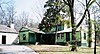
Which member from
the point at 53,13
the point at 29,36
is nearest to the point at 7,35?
the point at 29,36

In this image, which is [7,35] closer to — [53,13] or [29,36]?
[29,36]

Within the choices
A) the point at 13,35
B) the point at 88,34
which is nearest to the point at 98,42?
the point at 88,34

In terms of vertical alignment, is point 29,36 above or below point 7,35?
below

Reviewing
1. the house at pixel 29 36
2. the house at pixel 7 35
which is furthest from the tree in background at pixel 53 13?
the house at pixel 7 35

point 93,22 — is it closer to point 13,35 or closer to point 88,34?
point 88,34

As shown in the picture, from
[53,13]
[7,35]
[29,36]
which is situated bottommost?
[29,36]

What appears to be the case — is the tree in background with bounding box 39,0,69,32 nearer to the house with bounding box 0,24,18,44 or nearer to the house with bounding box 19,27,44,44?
the house with bounding box 19,27,44,44

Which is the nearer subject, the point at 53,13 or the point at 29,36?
the point at 53,13

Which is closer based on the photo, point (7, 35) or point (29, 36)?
point (29, 36)

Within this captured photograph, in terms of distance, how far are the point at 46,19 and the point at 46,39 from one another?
→ 28.6 feet

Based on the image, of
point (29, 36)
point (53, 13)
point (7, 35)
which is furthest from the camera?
point (7, 35)

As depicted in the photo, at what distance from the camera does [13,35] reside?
49.8 m

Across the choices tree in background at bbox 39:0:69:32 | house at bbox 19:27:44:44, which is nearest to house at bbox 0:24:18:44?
house at bbox 19:27:44:44

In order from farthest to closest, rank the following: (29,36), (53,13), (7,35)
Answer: (7,35) → (29,36) → (53,13)
